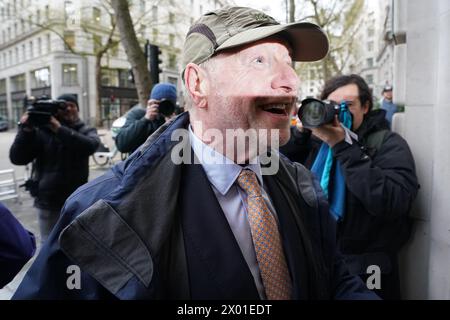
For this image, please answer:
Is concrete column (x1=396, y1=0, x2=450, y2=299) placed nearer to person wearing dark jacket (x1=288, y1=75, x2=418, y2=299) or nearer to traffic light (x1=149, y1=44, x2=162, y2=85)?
person wearing dark jacket (x1=288, y1=75, x2=418, y2=299)

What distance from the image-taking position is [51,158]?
337 centimetres

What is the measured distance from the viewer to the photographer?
350 centimetres

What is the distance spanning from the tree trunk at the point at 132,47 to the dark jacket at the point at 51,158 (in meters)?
3.73

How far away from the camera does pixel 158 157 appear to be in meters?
1.08

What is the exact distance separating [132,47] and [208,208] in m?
6.65

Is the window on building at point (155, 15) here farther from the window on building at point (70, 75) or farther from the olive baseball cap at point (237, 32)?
the olive baseball cap at point (237, 32)

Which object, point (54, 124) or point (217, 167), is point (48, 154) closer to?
point (54, 124)

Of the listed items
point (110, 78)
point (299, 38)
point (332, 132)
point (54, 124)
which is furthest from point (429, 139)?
point (110, 78)

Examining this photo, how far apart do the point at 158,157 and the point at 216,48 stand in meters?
0.37

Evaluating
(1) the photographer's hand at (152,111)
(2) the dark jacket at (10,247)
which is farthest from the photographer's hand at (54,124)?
(2) the dark jacket at (10,247)

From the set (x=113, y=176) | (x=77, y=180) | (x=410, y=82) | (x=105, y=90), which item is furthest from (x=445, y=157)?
(x=105, y=90)

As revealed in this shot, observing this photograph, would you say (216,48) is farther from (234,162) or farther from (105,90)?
(105,90)
